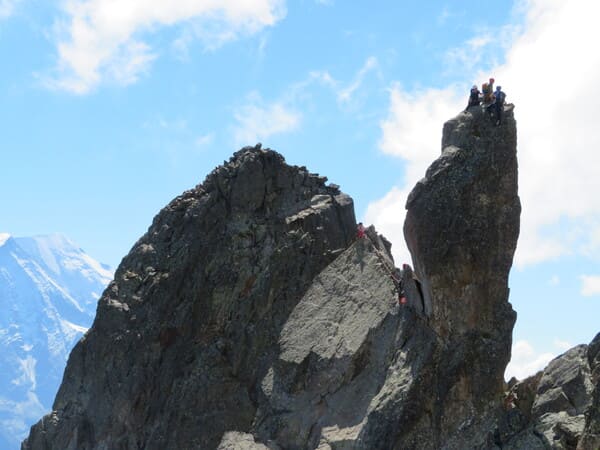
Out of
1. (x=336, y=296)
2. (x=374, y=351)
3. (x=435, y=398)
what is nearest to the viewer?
(x=435, y=398)

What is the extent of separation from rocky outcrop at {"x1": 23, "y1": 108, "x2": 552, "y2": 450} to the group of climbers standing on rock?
0.48 metres

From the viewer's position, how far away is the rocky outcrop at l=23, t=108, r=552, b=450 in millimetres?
39375

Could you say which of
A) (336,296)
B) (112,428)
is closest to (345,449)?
(336,296)

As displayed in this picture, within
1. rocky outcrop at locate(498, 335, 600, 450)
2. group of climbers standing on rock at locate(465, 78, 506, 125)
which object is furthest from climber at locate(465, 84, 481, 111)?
rocky outcrop at locate(498, 335, 600, 450)

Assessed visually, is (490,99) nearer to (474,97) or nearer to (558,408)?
(474,97)

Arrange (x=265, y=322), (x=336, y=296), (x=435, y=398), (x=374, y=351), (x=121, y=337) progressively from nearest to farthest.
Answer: (x=435, y=398) → (x=374, y=351) → (x=336, y=296) → (x=265, y=322) → (x=121, y=337)

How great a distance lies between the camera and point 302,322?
5175 centimetres

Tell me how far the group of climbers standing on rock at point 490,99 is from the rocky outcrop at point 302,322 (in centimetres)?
48

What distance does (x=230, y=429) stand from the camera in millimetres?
51844

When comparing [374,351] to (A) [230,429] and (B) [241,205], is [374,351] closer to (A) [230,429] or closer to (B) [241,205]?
(A) [230,429]

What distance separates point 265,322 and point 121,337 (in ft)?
33.1

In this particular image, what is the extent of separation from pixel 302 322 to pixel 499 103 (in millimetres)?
17710

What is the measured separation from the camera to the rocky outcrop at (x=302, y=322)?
39375mm

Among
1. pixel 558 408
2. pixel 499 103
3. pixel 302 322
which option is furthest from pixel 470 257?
pixel 302 322
